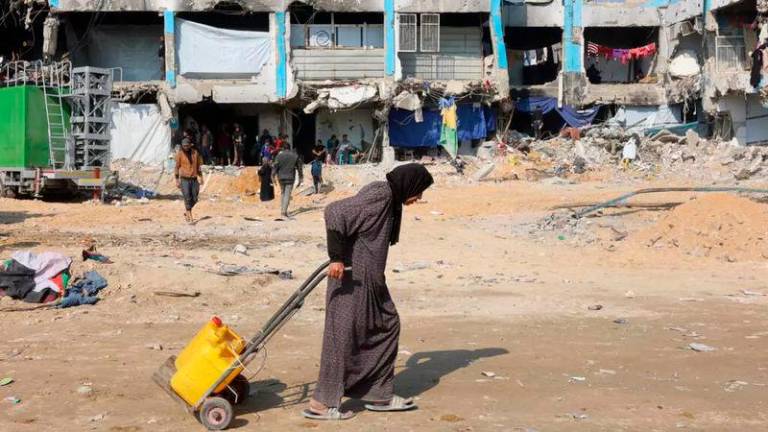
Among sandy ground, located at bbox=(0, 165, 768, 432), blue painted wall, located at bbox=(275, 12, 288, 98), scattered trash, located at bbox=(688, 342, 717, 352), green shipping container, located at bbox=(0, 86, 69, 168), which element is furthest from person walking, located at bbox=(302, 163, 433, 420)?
blue painted wall, located at bbox=(275, 12, 288, 98)

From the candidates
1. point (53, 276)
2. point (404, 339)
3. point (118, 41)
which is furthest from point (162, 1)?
point (404, 339)

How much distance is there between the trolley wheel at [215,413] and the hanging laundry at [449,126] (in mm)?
24619

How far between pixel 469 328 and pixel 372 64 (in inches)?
885

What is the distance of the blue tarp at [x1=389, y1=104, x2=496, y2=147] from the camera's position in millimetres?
29562

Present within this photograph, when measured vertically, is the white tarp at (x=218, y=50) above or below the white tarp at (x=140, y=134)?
above

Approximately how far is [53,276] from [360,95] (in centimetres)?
2093

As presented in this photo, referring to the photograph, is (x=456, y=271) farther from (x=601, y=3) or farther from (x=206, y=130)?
(x=601, y=3)

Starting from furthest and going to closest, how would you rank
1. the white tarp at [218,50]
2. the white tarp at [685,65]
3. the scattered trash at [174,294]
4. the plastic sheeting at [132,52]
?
the white tarp at [685,65] → the plastic sheeting at [132,52] → the white tarp at [218,50] → the scattered trash at [174,294]

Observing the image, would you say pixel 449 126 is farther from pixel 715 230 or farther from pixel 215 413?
pixel 215 413

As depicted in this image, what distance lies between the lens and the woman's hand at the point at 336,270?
15.6ft

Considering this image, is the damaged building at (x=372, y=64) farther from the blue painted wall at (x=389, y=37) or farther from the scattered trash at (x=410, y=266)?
the scattered trash at (x=410, y=266)

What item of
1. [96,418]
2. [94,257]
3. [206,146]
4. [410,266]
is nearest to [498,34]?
[206,146]

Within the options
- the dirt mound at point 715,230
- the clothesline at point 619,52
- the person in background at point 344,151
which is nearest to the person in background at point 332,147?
the person in background at point 344,151

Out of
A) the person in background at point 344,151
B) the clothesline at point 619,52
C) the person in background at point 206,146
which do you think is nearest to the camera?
the person in background at point 206,146
